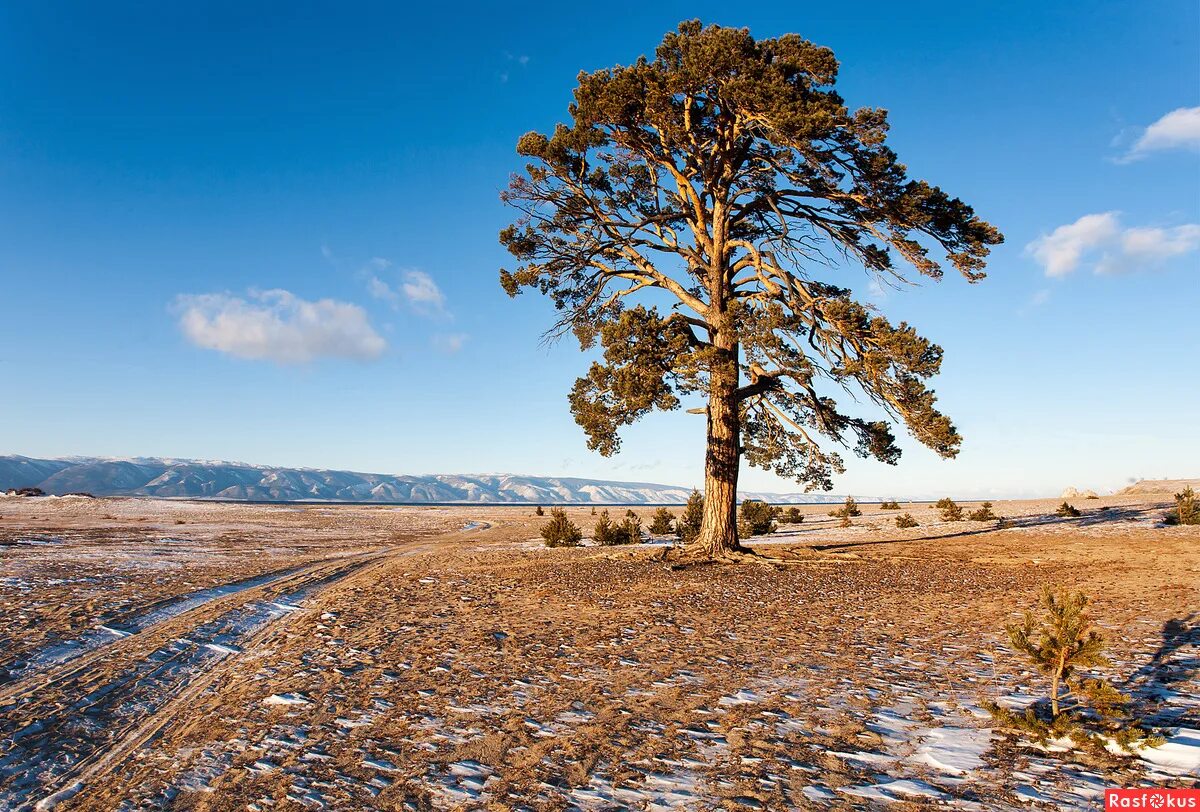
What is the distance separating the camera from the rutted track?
163 inches

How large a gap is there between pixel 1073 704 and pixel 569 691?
160 inches

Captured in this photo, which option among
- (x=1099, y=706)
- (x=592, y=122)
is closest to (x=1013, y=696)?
(x=1099, y=706)

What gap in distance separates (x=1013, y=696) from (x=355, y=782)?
17.0 ft

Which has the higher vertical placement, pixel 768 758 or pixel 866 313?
pixel 866 313

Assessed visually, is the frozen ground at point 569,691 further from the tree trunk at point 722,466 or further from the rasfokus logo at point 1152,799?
the tree trunk at point 722,466

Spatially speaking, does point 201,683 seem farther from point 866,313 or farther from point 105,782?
point 866,313

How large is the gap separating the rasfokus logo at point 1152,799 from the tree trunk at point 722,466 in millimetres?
11250

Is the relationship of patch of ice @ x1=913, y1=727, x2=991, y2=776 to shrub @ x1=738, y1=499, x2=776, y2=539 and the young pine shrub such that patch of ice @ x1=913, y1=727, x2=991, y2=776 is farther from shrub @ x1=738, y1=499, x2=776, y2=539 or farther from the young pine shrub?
shrub @ x1=738, y1=499, x2=776, y2=539

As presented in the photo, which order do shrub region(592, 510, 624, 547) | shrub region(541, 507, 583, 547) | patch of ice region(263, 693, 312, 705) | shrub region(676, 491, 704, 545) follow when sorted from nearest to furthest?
patch of ice region(263, 693, 312, 705) → shrub region(541, 507, 583, 547) → shrub region(676, 491, 704, 545) → shrub region(592, 510, 624, 547)

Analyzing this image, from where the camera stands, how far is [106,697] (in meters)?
5.69

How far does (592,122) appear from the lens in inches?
584

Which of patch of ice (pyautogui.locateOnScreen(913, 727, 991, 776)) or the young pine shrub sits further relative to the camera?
the young pine shrub

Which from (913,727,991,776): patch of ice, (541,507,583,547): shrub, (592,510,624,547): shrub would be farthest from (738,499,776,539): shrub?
(913,727,991,776): patch of ice

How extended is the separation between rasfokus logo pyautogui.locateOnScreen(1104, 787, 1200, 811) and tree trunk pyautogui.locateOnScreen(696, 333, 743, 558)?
36.9ft
